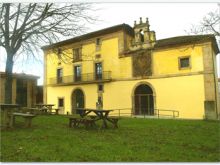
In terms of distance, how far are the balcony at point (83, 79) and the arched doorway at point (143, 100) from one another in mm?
2876

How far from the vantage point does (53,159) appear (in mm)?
4949

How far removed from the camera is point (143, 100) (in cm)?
2092

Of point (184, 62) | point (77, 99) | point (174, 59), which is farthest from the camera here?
point (77, 99)

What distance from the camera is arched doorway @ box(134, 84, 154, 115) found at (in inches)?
804

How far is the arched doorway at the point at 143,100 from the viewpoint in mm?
20422

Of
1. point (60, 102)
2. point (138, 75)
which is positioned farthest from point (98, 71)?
point (60, 102)

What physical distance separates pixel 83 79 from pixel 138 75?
589 cm

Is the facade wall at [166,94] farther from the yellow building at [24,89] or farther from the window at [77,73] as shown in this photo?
the yellow building at [24,89]

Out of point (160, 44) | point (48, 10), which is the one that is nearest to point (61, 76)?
point (160, 44)

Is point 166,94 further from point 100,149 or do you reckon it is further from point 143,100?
point 100,149

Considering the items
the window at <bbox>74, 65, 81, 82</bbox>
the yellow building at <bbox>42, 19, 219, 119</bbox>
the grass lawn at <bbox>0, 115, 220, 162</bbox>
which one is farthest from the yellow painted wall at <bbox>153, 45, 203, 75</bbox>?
the grass lawn at <bbox>0, 115, 220, 162</bbox>

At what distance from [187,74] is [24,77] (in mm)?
17863

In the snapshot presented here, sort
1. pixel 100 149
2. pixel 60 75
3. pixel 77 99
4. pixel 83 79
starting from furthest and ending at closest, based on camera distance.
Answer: pixel 60 75 < pixel 77 99 < pixel 83 79 < pixel 100 149

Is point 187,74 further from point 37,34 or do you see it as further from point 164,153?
point 164,153
